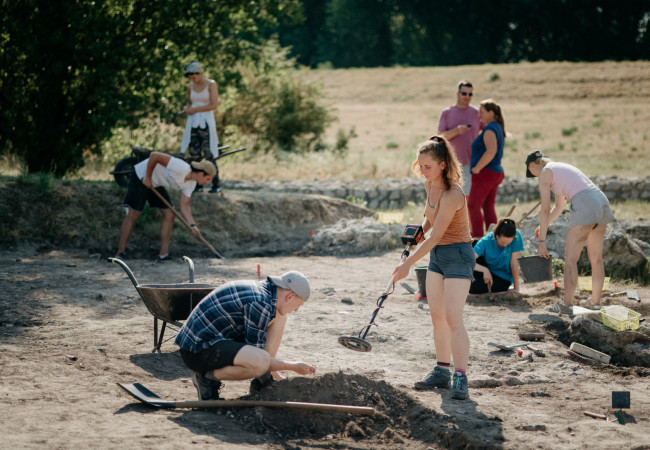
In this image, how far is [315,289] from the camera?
8.27 m

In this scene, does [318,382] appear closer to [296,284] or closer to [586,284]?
[296,284]

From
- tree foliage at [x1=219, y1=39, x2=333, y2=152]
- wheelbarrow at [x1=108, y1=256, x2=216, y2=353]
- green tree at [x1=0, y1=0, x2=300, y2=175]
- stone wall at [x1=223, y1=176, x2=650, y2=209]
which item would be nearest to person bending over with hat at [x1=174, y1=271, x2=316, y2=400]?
wheelbarrow at [x1=108, y1=256, x2=216, y2=353]

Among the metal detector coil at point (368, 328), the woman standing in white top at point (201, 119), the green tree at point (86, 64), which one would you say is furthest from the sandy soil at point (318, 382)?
the green tree at point (86, 64)

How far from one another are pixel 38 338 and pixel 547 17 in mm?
50554

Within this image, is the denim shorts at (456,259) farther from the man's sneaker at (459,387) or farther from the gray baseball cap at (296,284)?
the gray baseball cap at (296,284)

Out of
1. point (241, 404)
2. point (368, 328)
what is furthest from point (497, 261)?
point (241, 404)

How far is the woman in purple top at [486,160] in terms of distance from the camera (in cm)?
885

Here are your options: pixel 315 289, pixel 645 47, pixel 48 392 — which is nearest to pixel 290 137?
pixel 315 289

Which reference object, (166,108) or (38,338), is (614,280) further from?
Answer: (166,108)

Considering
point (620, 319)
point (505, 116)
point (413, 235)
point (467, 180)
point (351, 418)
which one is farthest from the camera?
point (505, 116)

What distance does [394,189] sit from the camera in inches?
564

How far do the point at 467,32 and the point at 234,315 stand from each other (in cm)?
5278

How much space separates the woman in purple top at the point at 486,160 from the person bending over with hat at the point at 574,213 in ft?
5.00

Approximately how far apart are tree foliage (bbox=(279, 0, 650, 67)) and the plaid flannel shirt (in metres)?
44.4
